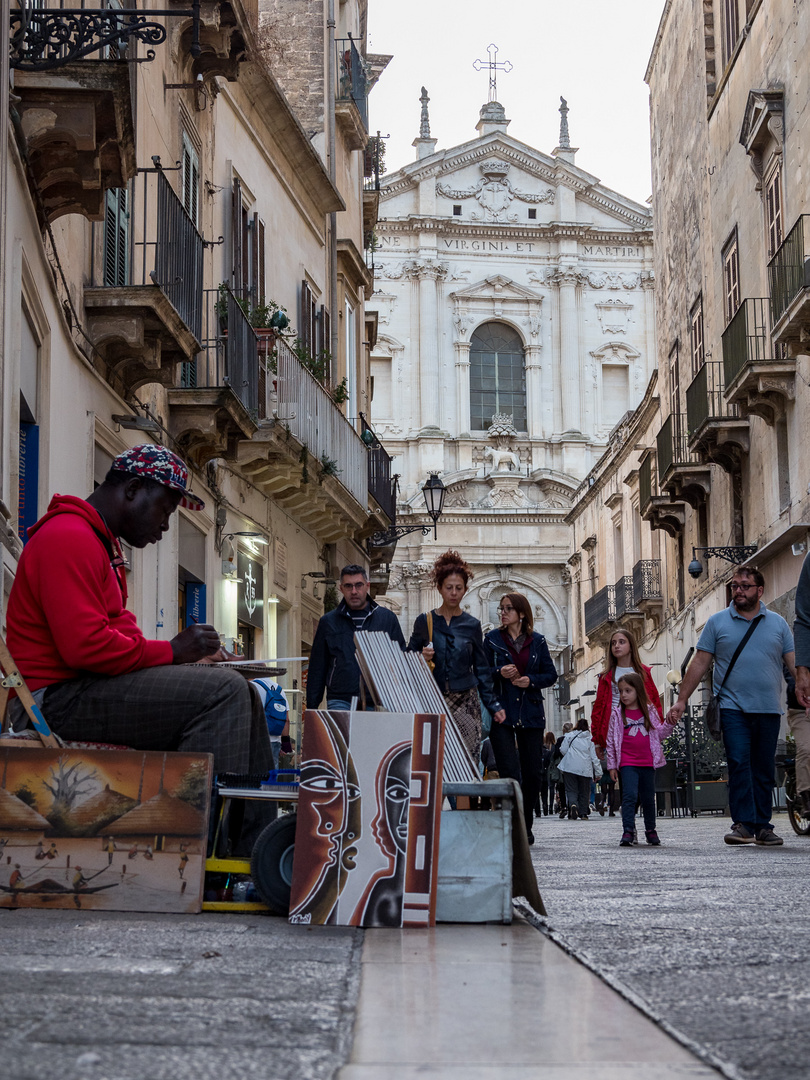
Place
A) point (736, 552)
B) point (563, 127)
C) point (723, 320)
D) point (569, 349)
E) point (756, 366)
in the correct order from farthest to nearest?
point (563, 127) → point (569, 349) → point (723, 320) → point (736, 552) → point (756, 366)

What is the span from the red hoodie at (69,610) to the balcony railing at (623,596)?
28.9m

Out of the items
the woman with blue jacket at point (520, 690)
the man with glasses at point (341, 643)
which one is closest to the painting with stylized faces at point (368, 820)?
the man with glasses at point (341, 643)

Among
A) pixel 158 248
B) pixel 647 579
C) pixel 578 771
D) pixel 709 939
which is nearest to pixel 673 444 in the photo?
pixel 647 579

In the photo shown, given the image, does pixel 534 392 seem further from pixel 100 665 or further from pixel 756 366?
pixel 100 665

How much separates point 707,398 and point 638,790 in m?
13.9

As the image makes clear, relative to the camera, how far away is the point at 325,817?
4367mm

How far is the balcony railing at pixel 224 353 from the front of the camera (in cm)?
1420

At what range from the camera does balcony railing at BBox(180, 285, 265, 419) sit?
1420 cm

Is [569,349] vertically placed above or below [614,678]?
above

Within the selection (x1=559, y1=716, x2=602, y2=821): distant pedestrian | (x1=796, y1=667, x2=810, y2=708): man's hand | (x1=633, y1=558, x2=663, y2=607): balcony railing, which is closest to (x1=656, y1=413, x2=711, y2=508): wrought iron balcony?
(x1=633, y1=558, x2=663, y2=607): balcony railing

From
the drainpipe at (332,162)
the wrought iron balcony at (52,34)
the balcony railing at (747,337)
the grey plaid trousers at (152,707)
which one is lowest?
the grey plaid trousers at (152,707)

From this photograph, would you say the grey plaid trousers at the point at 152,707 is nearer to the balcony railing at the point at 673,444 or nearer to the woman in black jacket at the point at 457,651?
the woman in black jacket at the point at 457,651

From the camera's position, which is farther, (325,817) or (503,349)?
(503,349)

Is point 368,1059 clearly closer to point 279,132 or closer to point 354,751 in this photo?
point 354,751
